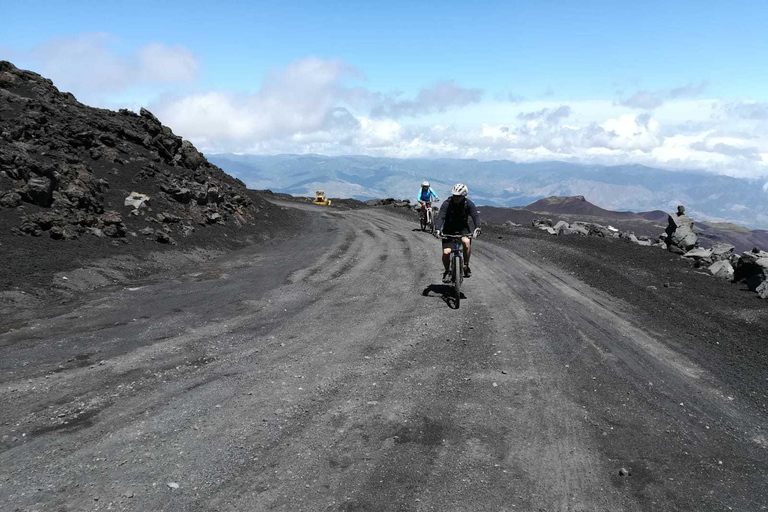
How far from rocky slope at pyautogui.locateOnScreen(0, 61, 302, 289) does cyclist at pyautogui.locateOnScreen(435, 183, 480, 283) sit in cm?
1023

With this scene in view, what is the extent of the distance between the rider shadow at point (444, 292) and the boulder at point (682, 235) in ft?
45.4

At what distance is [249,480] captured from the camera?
448 centimetres

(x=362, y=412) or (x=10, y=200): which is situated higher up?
(x=10, y=200)

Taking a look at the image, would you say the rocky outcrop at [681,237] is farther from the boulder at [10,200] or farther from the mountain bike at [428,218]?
the boulder at [10,200]

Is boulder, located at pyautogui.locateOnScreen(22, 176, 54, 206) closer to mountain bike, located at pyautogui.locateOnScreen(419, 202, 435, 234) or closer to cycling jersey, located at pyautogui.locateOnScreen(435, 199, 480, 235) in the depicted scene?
cycling jersey, located at pyautogui.locateOnScreen(435, 199, 480, 235)

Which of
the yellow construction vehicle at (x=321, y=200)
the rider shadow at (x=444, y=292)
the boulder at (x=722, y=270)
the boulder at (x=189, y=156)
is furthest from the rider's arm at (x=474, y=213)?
the yellow construction vehicle at (x=321, y=200)

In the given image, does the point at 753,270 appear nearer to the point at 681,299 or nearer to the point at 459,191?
the point at 681,299

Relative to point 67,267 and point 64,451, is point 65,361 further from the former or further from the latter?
point 67,267

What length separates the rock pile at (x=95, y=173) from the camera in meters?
14.5

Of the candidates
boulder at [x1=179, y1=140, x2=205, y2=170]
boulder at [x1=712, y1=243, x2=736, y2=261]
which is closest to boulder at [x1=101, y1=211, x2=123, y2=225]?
boulder at [x1=179, y1=140, x2=205, y2=170]

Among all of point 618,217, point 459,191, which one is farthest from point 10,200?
point 618,217

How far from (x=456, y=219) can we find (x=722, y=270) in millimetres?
11430

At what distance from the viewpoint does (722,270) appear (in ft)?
53.4

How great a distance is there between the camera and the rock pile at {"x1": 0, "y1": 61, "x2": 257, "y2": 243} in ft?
47.6
